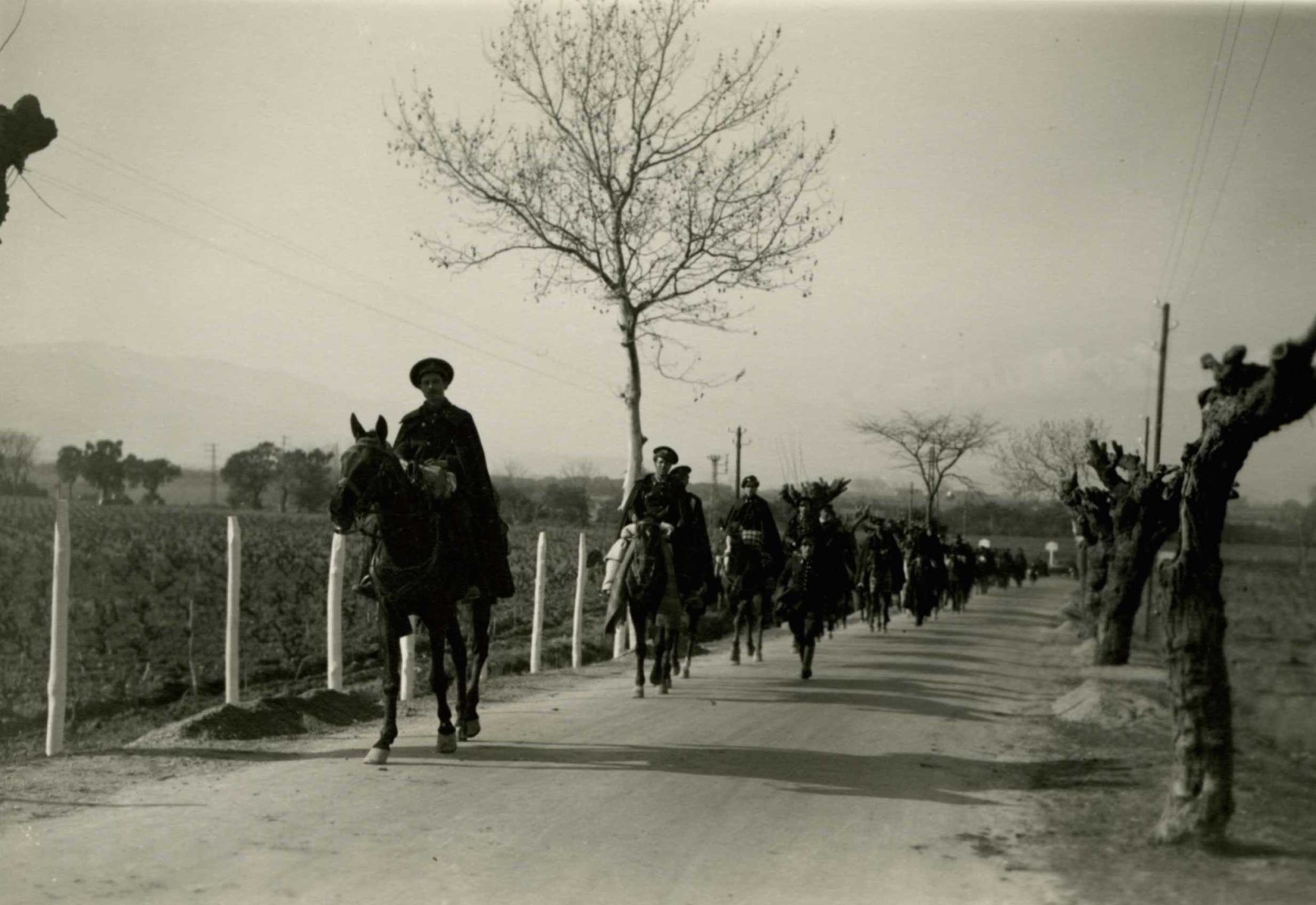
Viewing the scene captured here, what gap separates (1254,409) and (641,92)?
15404mm

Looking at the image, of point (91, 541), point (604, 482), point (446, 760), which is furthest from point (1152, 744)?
point (604, 482)

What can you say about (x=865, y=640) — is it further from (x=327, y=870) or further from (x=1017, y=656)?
(x=327, y=870)

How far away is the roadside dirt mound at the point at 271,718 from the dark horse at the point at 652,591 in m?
2.79

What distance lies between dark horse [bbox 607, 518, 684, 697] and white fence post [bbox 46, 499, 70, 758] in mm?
5320

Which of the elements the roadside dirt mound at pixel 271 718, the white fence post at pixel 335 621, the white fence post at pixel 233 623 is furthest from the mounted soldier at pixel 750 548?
the white fence post at pixel 233 623

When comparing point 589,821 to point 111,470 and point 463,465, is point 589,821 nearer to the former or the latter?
point 463,465

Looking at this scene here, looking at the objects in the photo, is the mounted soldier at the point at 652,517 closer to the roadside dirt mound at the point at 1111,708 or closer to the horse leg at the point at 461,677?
the horse leg at the point at 461,677

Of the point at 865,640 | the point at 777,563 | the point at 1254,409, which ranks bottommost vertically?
the point at 865,640

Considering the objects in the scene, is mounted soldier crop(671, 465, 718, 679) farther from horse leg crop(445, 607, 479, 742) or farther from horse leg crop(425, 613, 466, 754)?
horse leg crop(425, 613, 466, 754)

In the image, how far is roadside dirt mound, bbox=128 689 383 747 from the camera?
9.59m

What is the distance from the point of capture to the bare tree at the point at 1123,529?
18.6 metres

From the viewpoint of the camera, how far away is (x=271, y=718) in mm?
10375

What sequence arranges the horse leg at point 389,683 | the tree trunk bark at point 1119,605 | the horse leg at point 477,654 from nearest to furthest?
the horse leg at point 389,683 < the horse leg at point 477,654 < the tree trunk bark at point 1119,605

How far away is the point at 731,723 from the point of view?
36.7 feet
